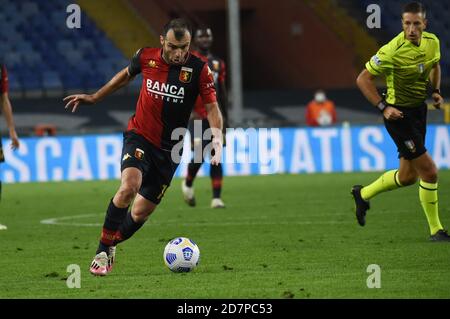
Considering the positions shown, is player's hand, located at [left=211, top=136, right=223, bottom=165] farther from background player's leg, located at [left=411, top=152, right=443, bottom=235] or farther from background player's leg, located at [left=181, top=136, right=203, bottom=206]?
background player's leg, located at [left=181, top=136, right=203, bottom=206]

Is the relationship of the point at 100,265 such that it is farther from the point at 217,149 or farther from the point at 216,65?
the point at 216,65

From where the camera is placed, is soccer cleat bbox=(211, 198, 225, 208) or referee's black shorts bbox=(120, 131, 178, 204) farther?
soccer cleat bbox=(211, 198, 225, 208)

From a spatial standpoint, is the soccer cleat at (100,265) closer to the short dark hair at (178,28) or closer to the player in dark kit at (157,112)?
the player in dark kit at (157,112)

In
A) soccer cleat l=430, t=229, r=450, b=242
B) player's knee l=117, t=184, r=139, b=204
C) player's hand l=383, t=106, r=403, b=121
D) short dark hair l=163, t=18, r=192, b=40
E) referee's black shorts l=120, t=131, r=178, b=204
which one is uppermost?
short dark hair l=163, t=18, r=192, b=40

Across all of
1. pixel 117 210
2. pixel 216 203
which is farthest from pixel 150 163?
pixel 216 203

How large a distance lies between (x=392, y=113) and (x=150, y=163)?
2.42 m

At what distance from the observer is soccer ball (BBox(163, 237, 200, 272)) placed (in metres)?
8.74

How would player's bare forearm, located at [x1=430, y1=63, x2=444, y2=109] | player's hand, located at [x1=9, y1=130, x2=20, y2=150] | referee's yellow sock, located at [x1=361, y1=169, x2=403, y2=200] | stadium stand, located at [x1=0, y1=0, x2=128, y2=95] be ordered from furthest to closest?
stadium stand, located at [x1=0, y1=0, x2=128, y2=95]
player's hand, located at [x1=9, y1=130, x2=20, y2=150]
referee's yellow sock, located at [x1=361, y1=169, x2=403, y2=200]
player's bare forearm, located at [x1=430, y1=63, x2=444, y2=109]

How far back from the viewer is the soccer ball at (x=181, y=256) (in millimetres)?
8742

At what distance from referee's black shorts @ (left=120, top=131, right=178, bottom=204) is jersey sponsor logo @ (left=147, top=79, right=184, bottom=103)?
0.37 metres

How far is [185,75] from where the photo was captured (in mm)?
9016

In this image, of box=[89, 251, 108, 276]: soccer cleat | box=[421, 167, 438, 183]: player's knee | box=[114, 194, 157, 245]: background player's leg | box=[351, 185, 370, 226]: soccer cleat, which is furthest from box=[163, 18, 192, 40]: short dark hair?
box=[351, 185, 370, 226]: soccer cleat

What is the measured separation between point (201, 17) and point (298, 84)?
3.45m
